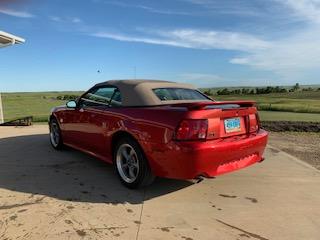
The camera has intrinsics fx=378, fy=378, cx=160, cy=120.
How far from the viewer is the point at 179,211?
4.23 metres

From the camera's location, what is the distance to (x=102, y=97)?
228 inches

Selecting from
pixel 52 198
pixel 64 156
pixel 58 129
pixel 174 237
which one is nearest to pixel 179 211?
pixel 174 237

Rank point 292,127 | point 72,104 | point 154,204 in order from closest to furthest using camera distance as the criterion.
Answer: point 154,204 → point 72,104 → point 292,127

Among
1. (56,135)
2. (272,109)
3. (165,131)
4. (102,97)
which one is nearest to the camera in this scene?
(165,131)

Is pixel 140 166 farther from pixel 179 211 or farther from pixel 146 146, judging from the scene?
pixel 179 211

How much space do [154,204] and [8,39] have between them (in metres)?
9.24

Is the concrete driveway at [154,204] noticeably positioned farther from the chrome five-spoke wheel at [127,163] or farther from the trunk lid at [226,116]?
the trunk lid at [226,116]

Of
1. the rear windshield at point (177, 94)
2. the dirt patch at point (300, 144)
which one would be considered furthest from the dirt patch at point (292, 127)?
the rear windshield at point (177, 94)

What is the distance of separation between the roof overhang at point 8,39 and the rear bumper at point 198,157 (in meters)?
8.40

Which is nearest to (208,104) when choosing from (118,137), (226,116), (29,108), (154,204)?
(226,116)

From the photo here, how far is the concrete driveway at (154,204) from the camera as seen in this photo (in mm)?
3684

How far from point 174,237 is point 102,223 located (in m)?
0.77

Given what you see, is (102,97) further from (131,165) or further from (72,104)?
(131,165)

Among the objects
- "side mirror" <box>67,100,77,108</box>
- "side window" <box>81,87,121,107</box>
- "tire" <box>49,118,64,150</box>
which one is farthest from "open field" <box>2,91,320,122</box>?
"side window" <box>81,87,121,107</box>
